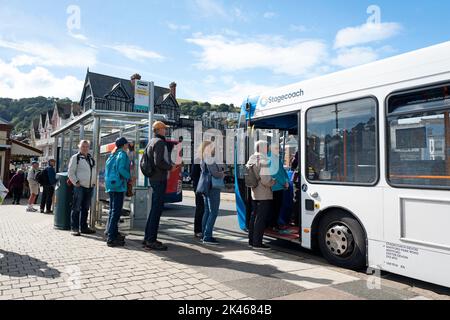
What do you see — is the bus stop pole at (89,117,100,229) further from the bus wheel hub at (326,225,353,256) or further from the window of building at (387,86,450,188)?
the window of building at (387,86,450,188)

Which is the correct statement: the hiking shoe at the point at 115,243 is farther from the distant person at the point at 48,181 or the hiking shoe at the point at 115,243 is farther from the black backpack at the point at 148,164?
the distant person at the point at 48,181

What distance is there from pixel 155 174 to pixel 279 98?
2565 millimetres

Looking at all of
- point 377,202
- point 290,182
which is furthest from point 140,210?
point 377,202

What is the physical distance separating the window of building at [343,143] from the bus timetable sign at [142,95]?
11.8 ft

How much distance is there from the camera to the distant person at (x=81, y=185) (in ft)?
23.5

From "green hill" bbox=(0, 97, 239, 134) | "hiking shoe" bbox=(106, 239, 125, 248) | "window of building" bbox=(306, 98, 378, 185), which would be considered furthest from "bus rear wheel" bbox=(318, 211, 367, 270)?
"green hill" bbox=(0, 97, 239, 134)

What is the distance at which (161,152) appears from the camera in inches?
231

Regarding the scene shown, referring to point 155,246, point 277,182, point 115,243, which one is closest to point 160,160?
point 155,246

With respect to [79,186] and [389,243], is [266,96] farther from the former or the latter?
[79,186]

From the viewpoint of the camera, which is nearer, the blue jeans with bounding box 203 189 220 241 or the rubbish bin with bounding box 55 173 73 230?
the blue jeans with bounding box 203 189 220 241

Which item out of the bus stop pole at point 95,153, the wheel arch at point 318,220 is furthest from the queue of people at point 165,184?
the wheel arch at point 318,220

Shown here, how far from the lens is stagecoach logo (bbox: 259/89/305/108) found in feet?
19.5

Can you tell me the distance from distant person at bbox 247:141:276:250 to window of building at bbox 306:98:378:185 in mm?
792

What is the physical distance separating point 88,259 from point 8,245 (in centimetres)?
201
